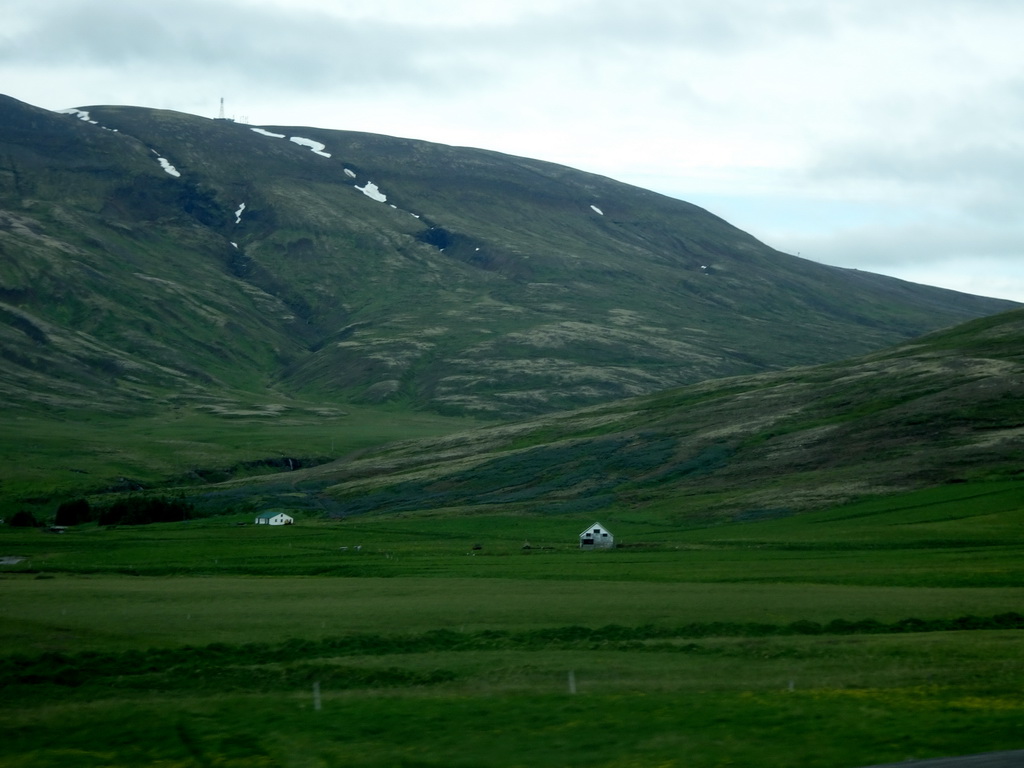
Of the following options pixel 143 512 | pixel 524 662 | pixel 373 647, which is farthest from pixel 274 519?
pixel 524 662

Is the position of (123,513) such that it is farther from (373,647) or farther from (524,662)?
(524,662)

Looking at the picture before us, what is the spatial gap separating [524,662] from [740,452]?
9657 cm

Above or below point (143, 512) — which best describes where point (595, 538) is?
below

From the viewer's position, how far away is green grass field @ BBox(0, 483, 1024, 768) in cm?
2095

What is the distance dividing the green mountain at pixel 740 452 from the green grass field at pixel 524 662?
3642 centimetres

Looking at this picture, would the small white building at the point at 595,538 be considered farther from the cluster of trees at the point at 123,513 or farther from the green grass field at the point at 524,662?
the cluster of trees at the point at 123,513

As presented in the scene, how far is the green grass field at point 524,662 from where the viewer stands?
2095 cm

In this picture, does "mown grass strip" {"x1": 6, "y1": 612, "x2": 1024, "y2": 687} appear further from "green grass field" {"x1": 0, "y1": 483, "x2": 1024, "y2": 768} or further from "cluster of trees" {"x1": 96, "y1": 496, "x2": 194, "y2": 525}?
"cluster of trees" {"x1": 96, "y1": 496, "x2": 194, "y2": 525}

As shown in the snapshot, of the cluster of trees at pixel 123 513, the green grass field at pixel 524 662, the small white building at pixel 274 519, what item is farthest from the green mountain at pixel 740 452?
the green grass field at pixel 524 662

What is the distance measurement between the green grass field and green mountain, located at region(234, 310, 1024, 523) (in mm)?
36424

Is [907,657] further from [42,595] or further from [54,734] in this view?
[42,595]

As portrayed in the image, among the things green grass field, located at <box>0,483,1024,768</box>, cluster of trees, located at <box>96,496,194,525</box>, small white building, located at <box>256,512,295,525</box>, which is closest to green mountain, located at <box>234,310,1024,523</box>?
small white building, located at <box>256,512,295,525</box>

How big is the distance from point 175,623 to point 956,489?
73.8m

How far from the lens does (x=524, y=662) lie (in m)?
30.5
